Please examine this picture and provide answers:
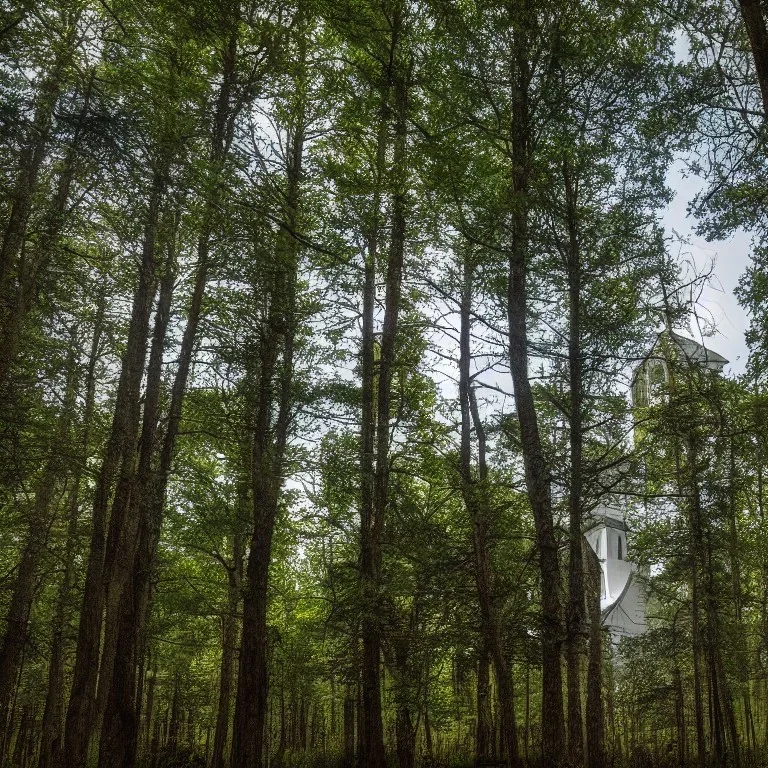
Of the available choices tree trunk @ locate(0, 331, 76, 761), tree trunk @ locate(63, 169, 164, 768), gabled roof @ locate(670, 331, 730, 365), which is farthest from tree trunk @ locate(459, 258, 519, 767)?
tree trunk @ locate(0, 331, 76, 761)

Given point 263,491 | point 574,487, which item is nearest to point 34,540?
point 263,491

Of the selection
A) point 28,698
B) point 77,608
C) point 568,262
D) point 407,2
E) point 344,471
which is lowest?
point 28,698

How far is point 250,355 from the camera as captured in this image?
35.6 feet

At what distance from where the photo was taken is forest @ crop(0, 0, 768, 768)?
275 inches

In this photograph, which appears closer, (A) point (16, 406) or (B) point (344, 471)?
(A) point (16, 406)

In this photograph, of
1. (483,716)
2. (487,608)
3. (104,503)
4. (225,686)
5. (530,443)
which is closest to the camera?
(530,443)

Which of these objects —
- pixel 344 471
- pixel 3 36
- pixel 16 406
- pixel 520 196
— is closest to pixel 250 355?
pixel 344 471

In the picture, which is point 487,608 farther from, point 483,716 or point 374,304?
point 374,304

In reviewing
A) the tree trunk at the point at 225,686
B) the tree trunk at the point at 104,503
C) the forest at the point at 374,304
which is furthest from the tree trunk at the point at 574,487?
the tree trunk at the point at 225,686

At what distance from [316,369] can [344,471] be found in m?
3.43

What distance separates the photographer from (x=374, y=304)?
Answer: 12.9m

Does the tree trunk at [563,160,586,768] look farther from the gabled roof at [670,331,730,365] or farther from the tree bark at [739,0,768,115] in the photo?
the tree bark at [739,0,768,115]

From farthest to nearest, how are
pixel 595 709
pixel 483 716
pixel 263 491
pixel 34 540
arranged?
pixel 483 716
pixel 263 491
pixel 595 709
pixel 34 540

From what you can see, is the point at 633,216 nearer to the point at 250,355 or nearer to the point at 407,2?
the point at 407,2
